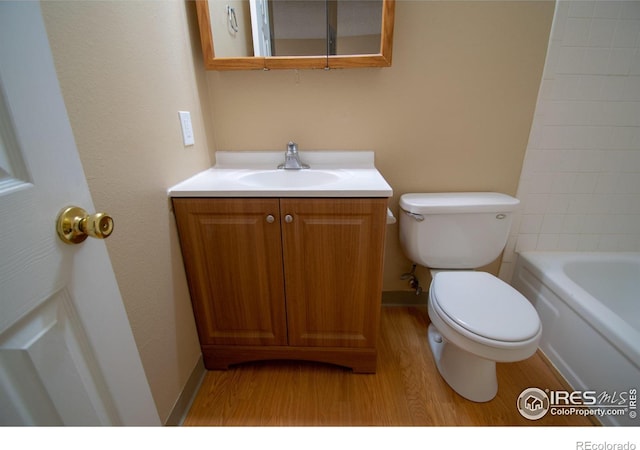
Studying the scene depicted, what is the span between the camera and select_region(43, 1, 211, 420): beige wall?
0.64 meters

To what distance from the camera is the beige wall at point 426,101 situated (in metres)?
1.19

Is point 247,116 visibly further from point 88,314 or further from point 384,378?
point 384,378

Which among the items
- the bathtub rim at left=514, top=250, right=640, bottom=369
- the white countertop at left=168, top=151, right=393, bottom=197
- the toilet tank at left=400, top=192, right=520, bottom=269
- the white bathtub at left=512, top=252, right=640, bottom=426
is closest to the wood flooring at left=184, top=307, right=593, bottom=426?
the white bathtub at left=512, top=252, right=640, bottom=426

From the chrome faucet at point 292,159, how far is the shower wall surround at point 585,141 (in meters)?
1.13

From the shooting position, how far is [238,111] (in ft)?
4.41

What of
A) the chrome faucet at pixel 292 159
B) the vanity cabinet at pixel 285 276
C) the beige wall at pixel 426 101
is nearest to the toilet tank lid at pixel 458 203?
the beige wall at pixel 426 101

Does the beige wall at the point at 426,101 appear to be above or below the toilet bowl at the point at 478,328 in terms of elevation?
above

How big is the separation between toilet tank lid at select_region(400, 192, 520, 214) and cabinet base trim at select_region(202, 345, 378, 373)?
0.67 metres

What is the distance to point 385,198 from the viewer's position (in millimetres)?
956

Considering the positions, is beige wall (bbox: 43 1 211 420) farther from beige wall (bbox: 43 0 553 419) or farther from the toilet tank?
the toilet tank

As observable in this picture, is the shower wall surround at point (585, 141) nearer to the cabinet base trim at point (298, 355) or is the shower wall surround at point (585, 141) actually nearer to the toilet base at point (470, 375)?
the toilet base at point (470, 375)
